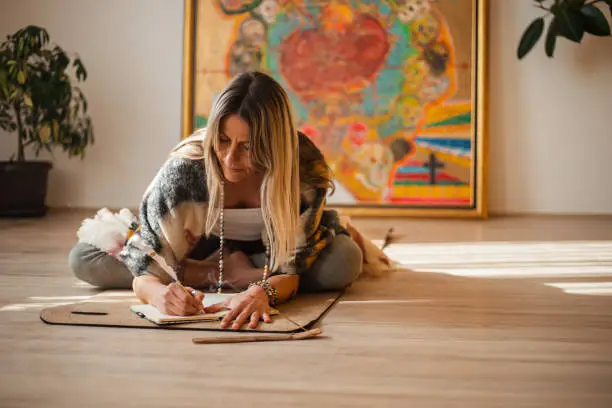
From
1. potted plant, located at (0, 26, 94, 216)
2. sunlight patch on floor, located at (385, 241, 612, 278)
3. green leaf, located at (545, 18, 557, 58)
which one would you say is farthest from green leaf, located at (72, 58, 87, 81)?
green leaf, located at (545, 18, 557, 58)

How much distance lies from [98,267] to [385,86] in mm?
2784

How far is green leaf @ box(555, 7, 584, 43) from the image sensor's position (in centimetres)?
431

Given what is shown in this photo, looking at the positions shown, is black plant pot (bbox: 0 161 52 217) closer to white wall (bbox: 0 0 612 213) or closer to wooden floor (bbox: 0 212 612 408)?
white wall (bbox: 0 0 612 213)

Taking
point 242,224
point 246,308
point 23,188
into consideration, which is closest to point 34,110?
point 23,188

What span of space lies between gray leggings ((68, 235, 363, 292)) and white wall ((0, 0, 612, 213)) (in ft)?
8.68

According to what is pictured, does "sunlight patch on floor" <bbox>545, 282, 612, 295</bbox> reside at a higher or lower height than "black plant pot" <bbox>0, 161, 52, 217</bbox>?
lower

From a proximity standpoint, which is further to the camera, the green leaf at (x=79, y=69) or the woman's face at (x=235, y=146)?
the green leaf at (x=79, y=69)

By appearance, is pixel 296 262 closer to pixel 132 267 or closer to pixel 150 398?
pixel 132 267

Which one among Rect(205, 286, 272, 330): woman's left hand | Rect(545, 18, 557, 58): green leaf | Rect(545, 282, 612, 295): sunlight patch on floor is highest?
Rect(545, 18, 557, 58): green leaf

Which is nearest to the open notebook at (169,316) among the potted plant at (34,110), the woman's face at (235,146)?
the woman's face at (235,146)

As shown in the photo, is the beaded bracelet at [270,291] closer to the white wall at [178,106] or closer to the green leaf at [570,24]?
the green leaf at [570,24]

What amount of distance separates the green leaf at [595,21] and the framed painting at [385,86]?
2.04ft

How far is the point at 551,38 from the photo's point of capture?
446 cm

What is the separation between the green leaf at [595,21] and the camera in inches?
169
